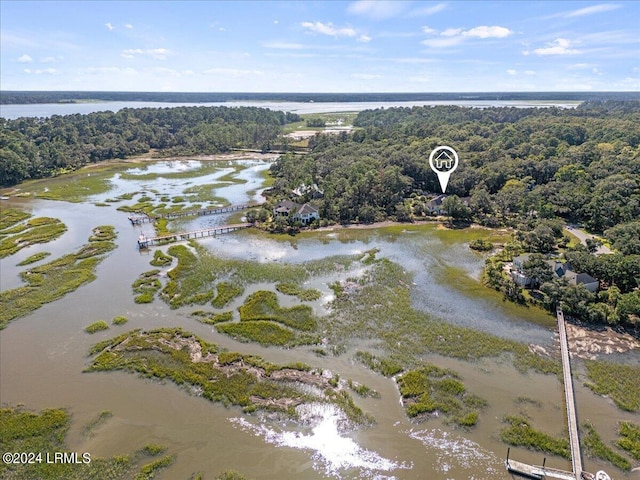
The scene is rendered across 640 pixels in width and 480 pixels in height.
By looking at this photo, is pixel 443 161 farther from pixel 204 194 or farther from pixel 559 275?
pixel 204 194

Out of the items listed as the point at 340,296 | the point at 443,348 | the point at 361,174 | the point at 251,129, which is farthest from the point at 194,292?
the point at 251,129

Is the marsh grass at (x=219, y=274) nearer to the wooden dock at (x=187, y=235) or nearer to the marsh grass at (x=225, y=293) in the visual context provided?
the marsh grass at (x=225, y=293)

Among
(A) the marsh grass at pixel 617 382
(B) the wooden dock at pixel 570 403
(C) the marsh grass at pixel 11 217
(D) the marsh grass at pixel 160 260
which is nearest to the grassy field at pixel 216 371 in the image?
(B) the wooden dock at pixel 570 403

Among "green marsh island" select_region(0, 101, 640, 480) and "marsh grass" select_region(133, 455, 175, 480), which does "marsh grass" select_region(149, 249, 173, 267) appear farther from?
"marsh grass" select_region(133, 455, 175, 480)

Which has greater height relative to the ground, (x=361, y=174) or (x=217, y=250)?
(x=361, y=174)

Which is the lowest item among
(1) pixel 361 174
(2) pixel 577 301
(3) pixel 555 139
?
(2) pixel 577 301

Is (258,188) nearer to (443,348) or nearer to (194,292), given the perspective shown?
(194,292)

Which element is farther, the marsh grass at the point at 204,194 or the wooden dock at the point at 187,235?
the marsh grass at the point at 204,194
